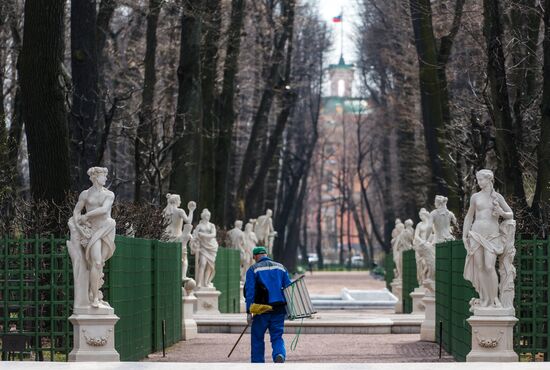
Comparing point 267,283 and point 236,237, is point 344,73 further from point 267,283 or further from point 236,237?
point 267,283

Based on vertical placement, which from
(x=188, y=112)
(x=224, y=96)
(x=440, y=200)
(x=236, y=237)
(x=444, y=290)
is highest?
(x=224, y=96)

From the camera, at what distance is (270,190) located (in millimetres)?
65375

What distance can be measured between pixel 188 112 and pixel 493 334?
53.5 ft

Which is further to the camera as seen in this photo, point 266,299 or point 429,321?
point 429,321

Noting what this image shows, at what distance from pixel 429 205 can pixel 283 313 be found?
2197 cm

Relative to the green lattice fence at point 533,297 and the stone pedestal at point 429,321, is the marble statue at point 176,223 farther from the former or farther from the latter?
the green lattice fence at point 533,297

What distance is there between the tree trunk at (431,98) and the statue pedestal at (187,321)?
8.45 m

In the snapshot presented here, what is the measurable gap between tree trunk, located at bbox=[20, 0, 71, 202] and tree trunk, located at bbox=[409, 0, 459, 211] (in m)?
14.0

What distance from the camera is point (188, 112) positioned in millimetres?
33938

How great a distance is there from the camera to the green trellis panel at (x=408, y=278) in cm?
3666

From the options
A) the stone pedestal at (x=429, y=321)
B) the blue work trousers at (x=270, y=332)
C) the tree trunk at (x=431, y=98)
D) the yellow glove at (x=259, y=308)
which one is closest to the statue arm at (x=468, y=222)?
the blue work trousers at (x=270, y=332)

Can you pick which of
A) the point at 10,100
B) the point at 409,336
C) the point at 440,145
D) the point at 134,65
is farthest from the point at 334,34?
the point at 409,336

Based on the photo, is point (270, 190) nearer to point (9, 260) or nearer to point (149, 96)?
point (149, 96)

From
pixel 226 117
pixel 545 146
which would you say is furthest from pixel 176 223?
pixel 226 117
